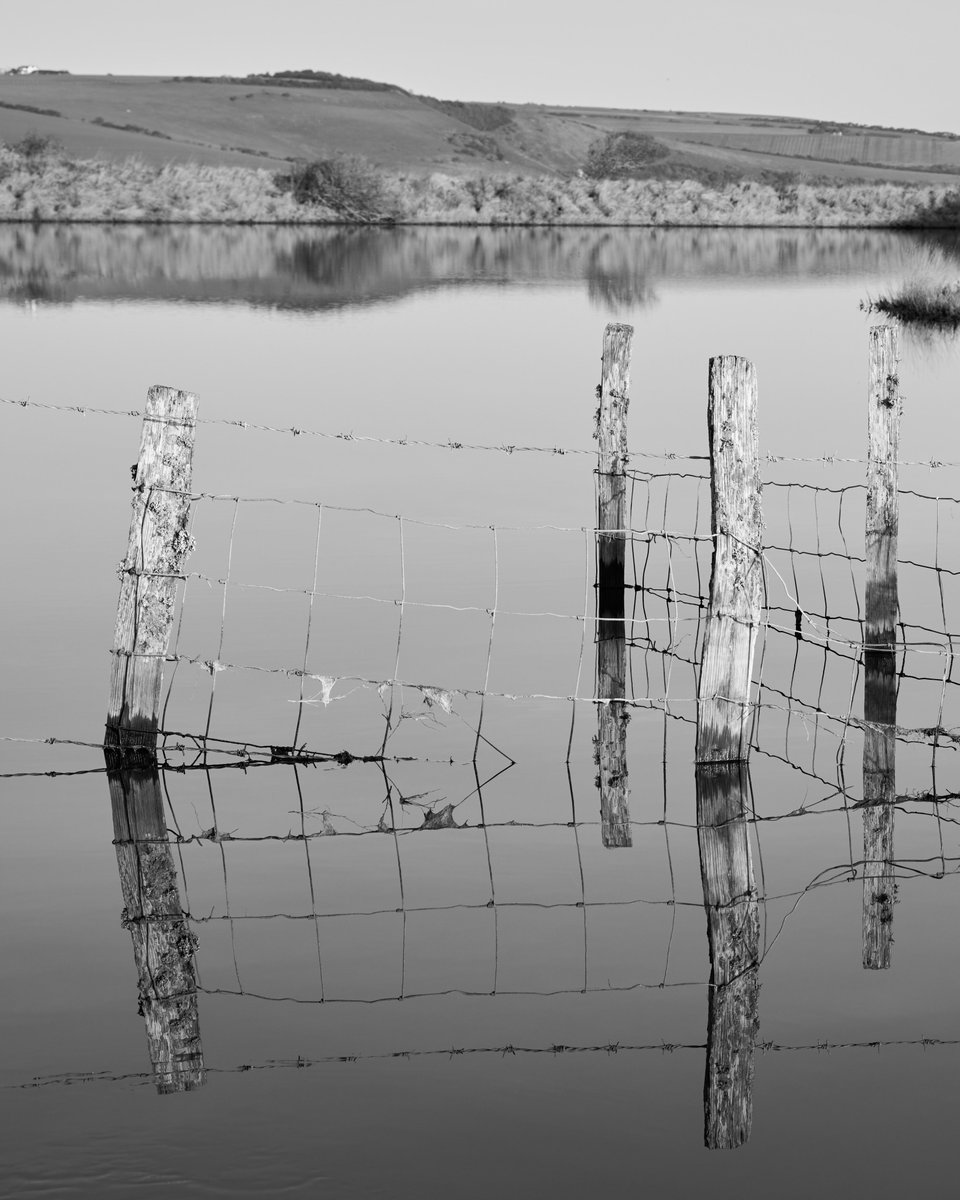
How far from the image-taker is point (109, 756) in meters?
9.57

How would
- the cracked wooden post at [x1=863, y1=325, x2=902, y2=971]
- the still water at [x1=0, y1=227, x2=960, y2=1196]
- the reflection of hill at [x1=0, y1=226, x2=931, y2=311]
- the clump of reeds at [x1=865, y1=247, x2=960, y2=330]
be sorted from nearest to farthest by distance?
1. the still water at [x1=0, y1=227, x2=960, y2=1196]
2. the cracked wooden post at [x1=863, y1=325, x2=902, y2=971]
3. the clump of reeds at [x1=865, y1=247, x2=960, y2=330]
4. the reflection of hill at [x1=0, y1=226, x2=931, y2=311]

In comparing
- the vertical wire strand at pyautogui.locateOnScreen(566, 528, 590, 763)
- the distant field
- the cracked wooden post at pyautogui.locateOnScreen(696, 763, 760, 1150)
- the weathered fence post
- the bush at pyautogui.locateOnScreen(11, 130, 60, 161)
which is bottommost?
the cracked wooden post at pyautogui.locateOnScreen(696, 763, 760, 1150)

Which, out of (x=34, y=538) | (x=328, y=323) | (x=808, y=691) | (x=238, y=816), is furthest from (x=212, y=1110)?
(x=328, y=323)

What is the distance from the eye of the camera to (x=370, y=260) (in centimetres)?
5359

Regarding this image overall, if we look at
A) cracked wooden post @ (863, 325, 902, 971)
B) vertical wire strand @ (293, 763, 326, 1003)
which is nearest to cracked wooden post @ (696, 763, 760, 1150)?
cracked wooden post @ (863, 325, 902, 971)

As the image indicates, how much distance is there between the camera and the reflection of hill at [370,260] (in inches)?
1694

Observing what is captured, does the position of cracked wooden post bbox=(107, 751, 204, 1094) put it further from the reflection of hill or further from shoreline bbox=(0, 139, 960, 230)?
shoreline bbox=(0, 139, 960, 230)

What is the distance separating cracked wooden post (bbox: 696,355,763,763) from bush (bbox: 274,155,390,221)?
6904 cm

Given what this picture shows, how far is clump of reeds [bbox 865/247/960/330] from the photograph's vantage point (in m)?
33.0

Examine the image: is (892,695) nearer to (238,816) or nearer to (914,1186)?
(238,816)

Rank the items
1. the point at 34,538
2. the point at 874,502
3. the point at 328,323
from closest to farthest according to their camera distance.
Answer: the point at 874,502
the point at 34,538
the point at 328,323

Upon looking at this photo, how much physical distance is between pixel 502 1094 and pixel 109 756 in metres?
4.25

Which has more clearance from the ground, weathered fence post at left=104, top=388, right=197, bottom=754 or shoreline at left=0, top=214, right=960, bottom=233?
shoreline at left=0, top=214, right=960, bottom=233

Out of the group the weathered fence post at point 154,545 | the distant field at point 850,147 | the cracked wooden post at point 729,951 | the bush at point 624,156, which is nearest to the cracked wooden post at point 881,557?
the cracked wooden post at point 729,951
